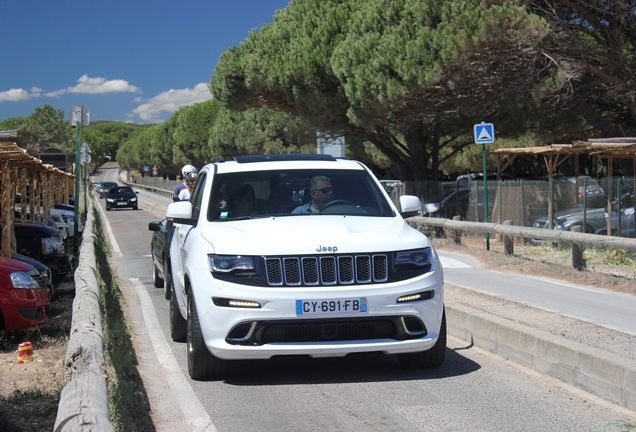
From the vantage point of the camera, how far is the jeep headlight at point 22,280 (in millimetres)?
8617

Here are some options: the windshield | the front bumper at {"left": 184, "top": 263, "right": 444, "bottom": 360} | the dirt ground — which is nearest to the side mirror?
the windshield

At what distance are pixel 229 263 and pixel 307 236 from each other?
64cm

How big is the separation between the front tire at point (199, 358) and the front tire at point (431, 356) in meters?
1.57

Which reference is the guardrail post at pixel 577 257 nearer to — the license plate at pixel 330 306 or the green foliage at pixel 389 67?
the green foliage at pixel 389 67

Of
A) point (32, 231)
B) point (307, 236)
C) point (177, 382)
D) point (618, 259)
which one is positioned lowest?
point (618, 259)

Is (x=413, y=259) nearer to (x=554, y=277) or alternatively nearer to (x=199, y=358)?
(x=199, y=358)

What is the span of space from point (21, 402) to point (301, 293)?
2.39 m

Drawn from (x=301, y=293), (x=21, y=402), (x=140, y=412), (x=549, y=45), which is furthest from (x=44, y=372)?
(x=549, y=45)

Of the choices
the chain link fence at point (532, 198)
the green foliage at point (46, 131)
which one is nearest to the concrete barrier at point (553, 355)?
the chain link fence at point (532, 198)

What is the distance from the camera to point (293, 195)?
7.37 m

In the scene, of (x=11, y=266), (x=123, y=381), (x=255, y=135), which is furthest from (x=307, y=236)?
(x=255, y=135)

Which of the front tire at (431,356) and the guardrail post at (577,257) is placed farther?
the guardrail post at (577,257)

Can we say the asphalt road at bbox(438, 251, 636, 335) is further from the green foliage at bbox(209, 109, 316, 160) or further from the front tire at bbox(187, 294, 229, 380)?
the green foliage at bbox(209, 109, 316, 160)

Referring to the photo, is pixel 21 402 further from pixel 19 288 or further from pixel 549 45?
pixel 549 45
